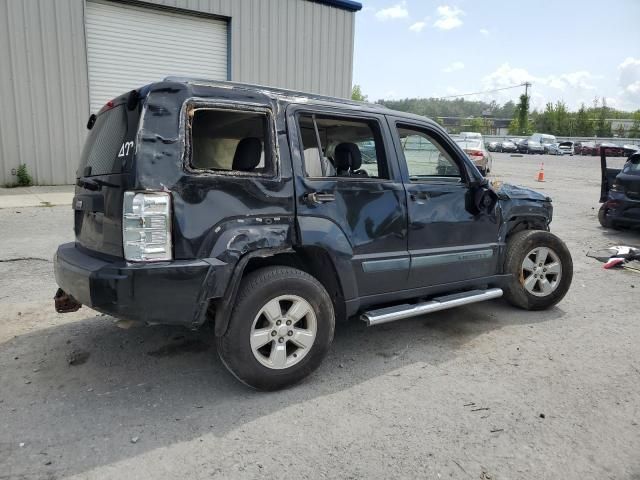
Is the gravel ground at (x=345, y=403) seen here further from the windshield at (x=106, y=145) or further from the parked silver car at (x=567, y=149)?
the parked silver car at (x=567, y=149)

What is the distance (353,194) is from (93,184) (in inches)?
69.7

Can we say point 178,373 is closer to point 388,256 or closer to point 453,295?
point 388,256

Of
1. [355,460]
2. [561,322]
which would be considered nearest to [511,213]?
[561,322]

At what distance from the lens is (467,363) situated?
12.9ft

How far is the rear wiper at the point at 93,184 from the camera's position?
→ 10.4 ft

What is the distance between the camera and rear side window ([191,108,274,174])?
332 cm

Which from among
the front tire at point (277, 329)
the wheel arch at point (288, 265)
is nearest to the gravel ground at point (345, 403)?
the front tire at point (277, 329)

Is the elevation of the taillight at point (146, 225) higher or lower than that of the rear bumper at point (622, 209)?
higher

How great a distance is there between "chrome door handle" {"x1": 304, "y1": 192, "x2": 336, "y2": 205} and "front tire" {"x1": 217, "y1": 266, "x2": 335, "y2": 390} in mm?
482

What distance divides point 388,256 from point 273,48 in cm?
1259

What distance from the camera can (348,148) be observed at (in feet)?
13.3

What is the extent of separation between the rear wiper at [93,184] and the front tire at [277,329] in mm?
1032

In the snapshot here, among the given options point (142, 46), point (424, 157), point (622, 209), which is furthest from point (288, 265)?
point (142, 46)

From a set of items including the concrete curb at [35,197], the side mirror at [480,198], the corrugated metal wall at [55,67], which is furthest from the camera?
the corrugated metal wall at [55,67]
